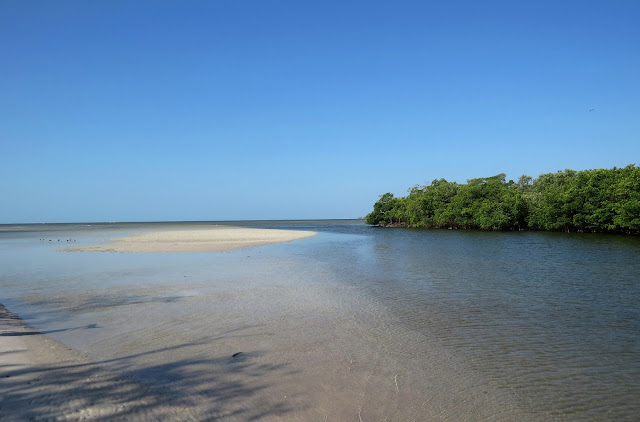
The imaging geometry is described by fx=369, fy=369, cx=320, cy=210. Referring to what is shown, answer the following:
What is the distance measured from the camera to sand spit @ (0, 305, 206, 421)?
442cm

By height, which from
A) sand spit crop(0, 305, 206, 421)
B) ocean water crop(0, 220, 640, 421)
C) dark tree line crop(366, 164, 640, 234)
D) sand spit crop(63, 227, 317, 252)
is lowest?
ocean water crop(0, 220, 640, 421)

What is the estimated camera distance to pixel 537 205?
2462 inches

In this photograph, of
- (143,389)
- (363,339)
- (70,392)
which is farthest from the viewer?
(363,339)

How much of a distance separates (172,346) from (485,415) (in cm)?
560

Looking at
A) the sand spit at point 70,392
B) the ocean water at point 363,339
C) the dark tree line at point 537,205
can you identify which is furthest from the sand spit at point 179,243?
the dark tree line at point 537,205

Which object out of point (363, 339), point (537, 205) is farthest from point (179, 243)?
point (537, 205)

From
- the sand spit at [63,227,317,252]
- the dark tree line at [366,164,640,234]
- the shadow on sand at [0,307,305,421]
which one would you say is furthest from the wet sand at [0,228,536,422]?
the dark tree line at [366,164,640,234]

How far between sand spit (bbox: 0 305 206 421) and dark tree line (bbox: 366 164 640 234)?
179ft

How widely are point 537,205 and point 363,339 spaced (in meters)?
65.5

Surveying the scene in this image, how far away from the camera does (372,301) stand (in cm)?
1150

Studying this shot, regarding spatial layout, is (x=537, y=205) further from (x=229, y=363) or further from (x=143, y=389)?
(x=143, y=389)

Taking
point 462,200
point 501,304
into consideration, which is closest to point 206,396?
point 501,304

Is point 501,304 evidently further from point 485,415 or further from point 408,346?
point 485,415

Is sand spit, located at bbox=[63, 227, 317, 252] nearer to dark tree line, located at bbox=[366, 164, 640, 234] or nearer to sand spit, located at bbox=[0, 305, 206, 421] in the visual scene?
sand spit, located at bbox=[0, 305, 206, 421]
